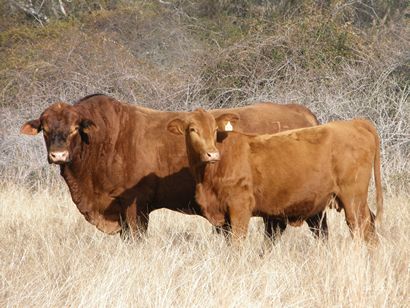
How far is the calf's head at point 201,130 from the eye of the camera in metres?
5.70

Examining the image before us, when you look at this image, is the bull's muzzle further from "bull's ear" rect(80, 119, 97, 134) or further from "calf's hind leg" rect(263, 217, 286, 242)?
"calf's hind leg" rect(263, 217, 286, 242)

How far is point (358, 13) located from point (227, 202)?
17.4 m

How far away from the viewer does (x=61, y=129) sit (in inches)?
253

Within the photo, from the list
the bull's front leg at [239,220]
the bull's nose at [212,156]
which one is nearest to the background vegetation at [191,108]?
the bull's front leg at [239,220]

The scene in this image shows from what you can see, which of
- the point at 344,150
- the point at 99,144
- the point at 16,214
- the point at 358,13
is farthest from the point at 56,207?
the point at 358,13

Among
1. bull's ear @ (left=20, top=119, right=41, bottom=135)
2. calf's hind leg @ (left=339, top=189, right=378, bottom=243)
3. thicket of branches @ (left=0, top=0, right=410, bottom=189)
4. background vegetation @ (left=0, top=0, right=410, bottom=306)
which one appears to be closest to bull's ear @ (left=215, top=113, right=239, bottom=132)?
background vegetation @ (left=0, top=0, right=410, bottom=306)

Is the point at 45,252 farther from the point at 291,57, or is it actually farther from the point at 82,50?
the point at 82,50

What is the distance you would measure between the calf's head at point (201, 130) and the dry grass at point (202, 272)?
688mm

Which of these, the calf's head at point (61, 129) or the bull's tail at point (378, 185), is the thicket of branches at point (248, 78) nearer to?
the bull's tail at point (378, 185)

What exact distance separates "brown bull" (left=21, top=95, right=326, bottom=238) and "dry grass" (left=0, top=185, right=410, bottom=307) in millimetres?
263

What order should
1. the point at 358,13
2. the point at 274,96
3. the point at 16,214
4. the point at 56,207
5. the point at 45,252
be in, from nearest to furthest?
the point at 45,252 → the point at 16,214 → the point at 56,207 → the point at 274,96 → the point at 358,13

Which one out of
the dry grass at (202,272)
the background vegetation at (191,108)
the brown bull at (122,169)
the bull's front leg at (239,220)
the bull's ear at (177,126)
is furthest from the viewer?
the brown bull at (122,169)

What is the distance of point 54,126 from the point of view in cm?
642

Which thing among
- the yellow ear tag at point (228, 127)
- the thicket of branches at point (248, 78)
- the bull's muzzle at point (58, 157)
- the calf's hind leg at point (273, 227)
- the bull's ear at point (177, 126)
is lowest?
the thicket of branches at point (248, 78)
